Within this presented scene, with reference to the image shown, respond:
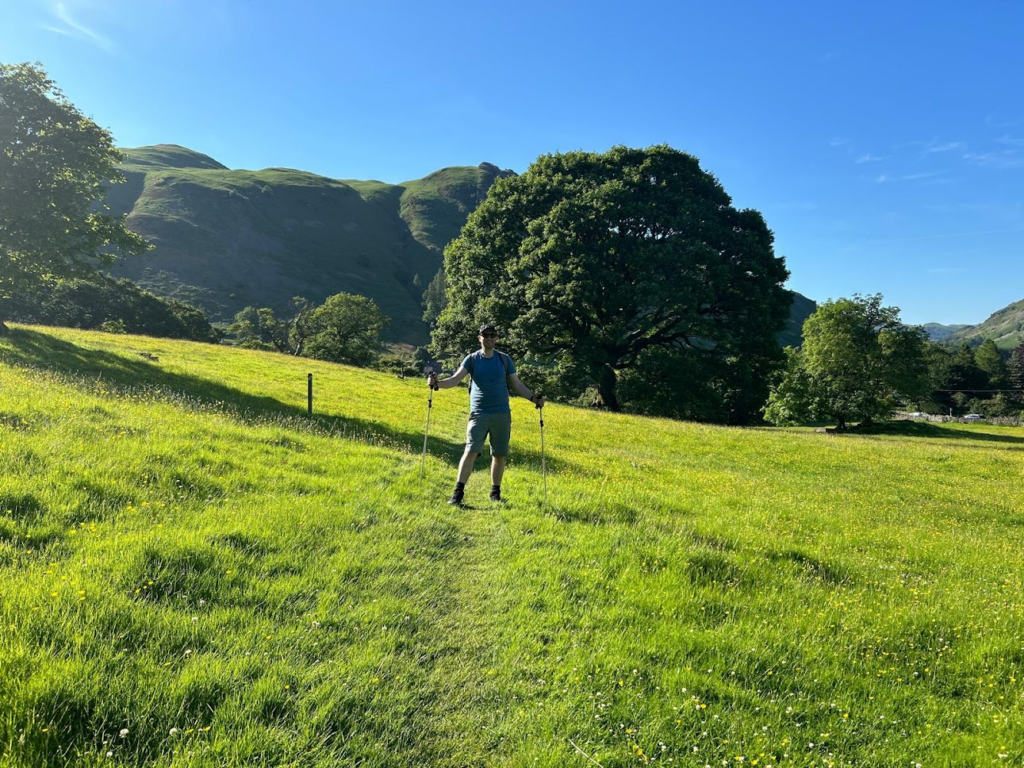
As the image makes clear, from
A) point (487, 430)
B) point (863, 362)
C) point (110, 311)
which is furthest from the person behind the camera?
point (110, 311)

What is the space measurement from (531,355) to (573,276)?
629cm

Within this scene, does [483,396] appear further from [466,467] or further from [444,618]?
[444,618]

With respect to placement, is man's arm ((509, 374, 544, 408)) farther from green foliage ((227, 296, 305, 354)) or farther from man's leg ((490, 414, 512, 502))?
green foliage ((227, 296, 305, 354))

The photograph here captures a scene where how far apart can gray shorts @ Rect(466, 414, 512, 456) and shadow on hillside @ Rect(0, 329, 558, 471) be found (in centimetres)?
400

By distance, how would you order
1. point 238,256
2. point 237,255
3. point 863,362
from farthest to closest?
point 237,255, point 238,256, point 863,362

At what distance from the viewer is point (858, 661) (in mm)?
4617

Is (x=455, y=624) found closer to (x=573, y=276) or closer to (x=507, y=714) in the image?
(x=507, y=714)

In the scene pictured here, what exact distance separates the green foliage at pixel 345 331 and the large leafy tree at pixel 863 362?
165 feet

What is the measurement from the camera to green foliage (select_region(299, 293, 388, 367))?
66625 millimetres

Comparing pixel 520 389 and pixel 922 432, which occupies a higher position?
pixel 520 389

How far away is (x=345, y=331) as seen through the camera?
222 ft

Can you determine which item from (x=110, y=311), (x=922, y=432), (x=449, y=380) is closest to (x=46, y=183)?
(x=449, y=380)

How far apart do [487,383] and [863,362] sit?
1720 inches

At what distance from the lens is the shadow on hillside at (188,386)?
13.6m
